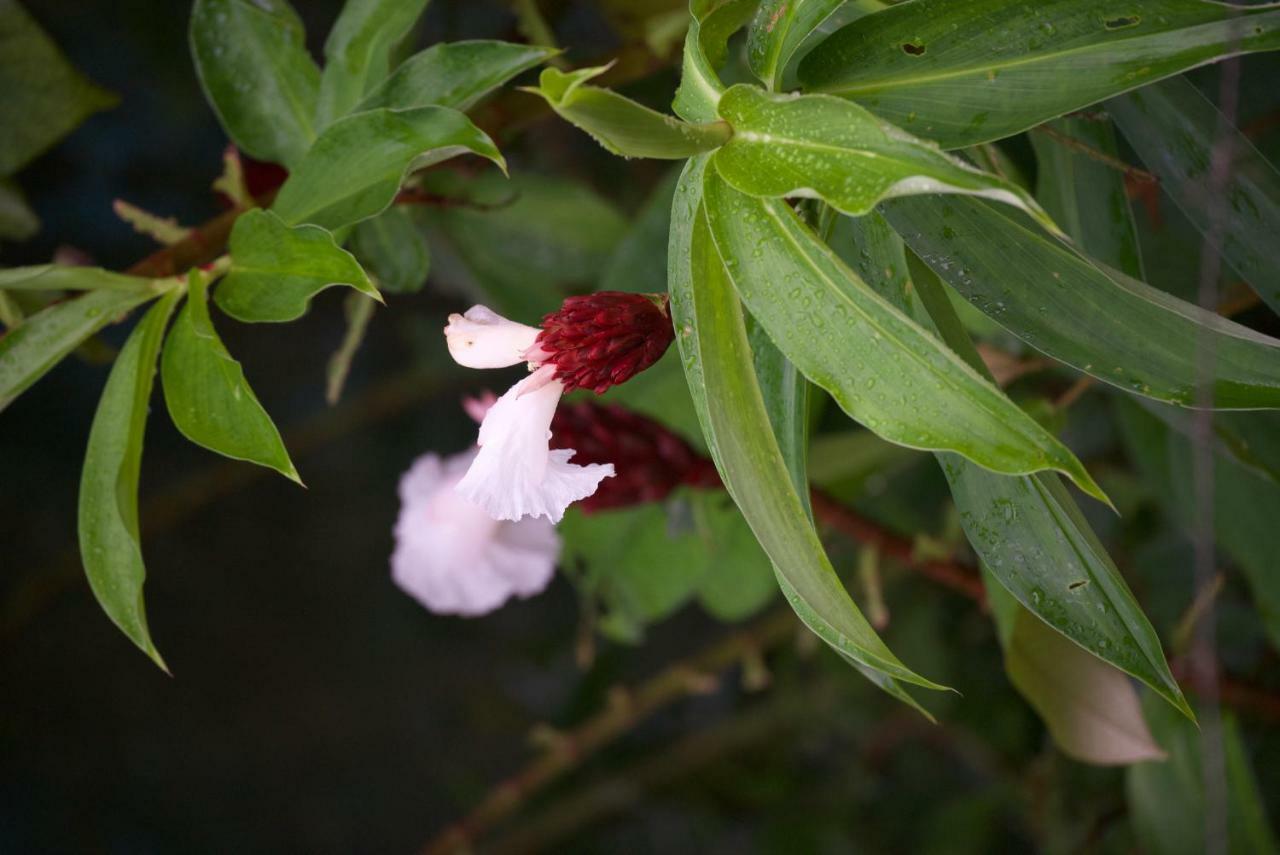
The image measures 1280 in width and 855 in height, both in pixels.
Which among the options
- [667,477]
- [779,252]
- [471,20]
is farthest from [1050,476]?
[471,20]

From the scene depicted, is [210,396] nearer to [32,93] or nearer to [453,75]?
[453,75]

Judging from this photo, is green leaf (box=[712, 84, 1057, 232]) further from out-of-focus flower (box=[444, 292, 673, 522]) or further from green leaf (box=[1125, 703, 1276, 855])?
green leaf (box=[1125, 703, 1276, 855])

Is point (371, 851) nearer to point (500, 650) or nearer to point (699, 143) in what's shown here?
point (500, 650)

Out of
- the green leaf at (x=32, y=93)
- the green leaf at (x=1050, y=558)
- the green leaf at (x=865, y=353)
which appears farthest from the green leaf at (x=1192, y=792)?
the green leaf at (x=32, y=93)

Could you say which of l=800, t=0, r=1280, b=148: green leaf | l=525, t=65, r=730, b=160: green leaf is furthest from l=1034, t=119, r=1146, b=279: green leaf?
l=525, t=65, r=730, b=160: green leaf

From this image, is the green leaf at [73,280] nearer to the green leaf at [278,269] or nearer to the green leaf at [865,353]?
the green leaf at [278,269]
